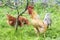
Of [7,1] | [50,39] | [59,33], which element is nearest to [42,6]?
[7,1]

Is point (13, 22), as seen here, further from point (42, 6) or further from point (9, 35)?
point (42, 6)

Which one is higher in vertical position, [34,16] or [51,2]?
[34,16]

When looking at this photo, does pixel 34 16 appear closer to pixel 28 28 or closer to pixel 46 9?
pixel 28 28

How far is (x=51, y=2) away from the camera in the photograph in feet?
33.6

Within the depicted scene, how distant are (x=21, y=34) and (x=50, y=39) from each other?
2.65 ft

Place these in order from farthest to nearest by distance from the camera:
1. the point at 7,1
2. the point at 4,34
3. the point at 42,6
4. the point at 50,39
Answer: the point at 42,6, the point at 7,1, the point at 4,34, the point at 50,39

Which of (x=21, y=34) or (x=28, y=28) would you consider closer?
(x=21, y=34)

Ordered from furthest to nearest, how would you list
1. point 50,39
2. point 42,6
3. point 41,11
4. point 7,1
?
point 42,6 < point 41,11 < point 7,1 < point 50,39

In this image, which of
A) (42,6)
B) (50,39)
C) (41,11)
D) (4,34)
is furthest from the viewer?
(42,6)

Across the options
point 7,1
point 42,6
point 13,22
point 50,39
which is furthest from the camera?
point 42,6

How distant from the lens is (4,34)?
6.48 m

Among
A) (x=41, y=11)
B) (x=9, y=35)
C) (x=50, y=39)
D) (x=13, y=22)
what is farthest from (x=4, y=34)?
(x=41, y=11)

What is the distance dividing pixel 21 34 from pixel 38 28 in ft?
1.79

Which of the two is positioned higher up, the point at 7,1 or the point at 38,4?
the point at 7,1
